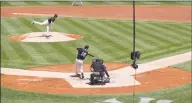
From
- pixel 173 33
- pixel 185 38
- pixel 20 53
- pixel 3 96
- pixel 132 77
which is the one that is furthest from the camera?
pixel 173 33

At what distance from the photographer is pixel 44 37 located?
31562mm

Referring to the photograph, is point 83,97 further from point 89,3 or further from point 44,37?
point 89,3

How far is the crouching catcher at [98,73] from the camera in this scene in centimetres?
1895

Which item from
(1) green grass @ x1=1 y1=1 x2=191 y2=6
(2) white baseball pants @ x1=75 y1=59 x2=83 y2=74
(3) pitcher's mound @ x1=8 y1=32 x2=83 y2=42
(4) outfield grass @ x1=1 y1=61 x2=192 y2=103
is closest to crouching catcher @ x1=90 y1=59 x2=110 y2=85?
(2) white baseball pants @ x1=75 y1=59 x2=83 y2=74

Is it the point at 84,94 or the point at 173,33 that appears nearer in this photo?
the point at 84,94

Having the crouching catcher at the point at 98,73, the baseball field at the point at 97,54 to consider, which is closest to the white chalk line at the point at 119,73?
the baseball field at the point at 97,54

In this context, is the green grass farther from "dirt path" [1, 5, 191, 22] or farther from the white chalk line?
the white chalk line

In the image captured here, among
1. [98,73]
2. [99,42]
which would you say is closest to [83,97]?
[98,73]

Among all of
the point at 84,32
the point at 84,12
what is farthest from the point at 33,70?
the point at 84,12

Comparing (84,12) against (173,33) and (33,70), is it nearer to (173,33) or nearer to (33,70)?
(173,33)

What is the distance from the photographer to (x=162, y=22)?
129 ft

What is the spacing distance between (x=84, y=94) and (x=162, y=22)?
22066 mm

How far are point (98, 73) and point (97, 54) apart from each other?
282 inches

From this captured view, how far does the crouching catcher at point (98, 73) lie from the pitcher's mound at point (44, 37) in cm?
1116
